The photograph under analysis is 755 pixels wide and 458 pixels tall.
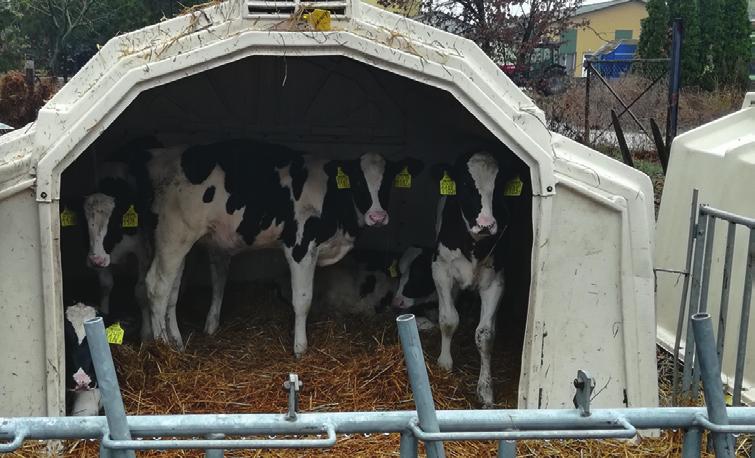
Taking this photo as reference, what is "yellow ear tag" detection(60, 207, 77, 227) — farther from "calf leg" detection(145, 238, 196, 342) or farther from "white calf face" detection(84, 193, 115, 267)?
"calf leg" detection(145, 238, 196, 342)

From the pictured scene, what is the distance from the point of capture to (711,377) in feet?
8.59

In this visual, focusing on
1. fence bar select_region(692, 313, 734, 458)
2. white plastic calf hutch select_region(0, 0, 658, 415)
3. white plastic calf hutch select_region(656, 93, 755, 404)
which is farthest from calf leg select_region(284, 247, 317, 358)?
fence bar select_region(692, 313, 734, 458)

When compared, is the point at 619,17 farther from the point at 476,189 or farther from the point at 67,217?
the point at 67,217

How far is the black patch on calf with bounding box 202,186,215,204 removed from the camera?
24.8ft

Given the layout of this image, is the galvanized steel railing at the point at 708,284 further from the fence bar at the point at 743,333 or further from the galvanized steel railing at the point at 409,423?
the galvanized steel railing at the point at 409,423

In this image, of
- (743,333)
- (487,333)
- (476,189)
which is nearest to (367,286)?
(487,333)

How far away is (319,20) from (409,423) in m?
3.59

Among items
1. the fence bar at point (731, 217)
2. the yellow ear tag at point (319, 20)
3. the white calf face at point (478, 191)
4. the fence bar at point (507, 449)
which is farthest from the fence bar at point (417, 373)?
the white calf face at point (478, 191)

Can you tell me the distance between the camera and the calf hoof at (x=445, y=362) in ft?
23.4

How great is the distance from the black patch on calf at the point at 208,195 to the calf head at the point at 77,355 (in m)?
1.52

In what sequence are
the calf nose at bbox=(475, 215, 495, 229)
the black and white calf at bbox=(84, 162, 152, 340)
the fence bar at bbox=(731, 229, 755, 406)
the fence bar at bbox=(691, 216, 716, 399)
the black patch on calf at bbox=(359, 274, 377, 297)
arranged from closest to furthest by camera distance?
the fence bar at bbox=(731, 229, 755, 406) → the fence bar at bbox=(691, 216, 716, 399) → the calf nose at bbox=(475, 215, 495, 229) → the black and white calf at bbox=(84, 162, 152, 340) → the black patch on calf at bbox=(359, 274, 377, 297)

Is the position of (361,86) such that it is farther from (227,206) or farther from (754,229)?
(754,229)

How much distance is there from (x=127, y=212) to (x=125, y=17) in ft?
127

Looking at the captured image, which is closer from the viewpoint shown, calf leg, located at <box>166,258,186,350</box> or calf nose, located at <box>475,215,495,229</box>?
calf nose, located at <box>475,215,495,229</box>
